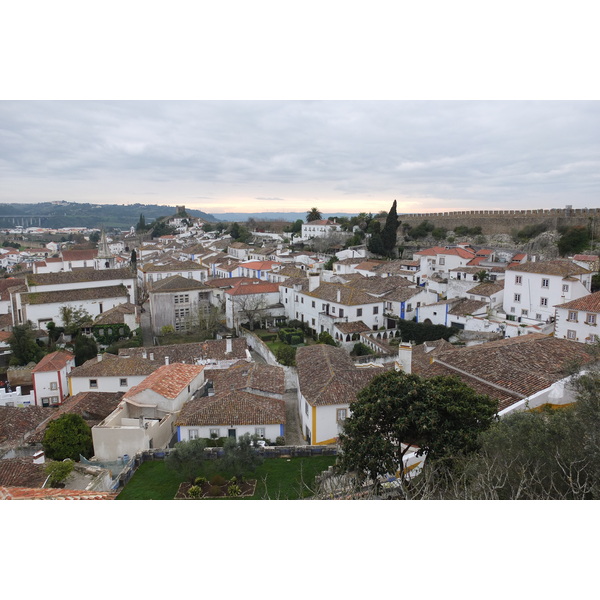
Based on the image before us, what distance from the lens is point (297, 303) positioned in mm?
27406

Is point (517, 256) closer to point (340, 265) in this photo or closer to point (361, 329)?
point (340, 265)

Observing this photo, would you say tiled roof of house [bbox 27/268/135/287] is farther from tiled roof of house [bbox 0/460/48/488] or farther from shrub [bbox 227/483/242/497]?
shrub [bbox 227/483/242/497]

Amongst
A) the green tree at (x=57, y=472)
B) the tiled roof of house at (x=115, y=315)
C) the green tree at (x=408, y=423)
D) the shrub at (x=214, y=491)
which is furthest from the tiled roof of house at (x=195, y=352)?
the green tree at (x=408, y=423)

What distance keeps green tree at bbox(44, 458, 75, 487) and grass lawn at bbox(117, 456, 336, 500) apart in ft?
4.03

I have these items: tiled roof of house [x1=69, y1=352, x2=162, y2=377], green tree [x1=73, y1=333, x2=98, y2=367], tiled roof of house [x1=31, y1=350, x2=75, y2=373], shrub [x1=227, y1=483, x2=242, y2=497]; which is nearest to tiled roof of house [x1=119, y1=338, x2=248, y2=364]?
tiled roof of house [x1=69, y1=352, x2=162, y2=377]

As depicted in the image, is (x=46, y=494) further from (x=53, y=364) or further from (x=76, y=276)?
(x=76, y=276)

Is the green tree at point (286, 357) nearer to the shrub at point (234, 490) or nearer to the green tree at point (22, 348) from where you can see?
the shrub at point (234, 490)

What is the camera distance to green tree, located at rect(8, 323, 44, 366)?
22906mm

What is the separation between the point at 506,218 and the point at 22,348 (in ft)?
123

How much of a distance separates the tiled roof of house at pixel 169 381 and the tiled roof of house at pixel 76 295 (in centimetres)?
1462

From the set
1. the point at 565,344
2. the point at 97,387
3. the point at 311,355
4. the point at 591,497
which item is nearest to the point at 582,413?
the point at 591,497

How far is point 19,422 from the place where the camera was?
582 inches

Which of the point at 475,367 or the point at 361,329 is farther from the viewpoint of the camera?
the point at 361,329

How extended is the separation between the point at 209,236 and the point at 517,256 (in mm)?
43626
